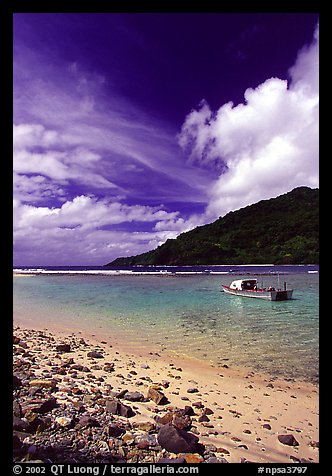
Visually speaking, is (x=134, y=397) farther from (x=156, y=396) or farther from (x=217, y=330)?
(x=217, y=330)

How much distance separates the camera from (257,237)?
8219 cm

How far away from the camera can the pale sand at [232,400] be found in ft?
11.8

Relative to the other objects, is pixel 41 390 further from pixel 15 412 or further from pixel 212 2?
pixel 212 2

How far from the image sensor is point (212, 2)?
2244 mm

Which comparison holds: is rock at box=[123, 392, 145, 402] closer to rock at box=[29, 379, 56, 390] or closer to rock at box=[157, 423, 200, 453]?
rock at box=[29, 379, 56, 390]

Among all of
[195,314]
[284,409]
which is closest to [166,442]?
[284,409]

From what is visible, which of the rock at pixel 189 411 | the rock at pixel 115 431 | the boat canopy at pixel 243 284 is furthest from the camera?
the boat canopy at pixel 243 284

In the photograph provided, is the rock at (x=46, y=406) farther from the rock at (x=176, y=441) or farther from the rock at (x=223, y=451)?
the rock at (x=223, y=451)

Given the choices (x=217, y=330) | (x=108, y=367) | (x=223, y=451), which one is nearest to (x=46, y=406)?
(x=223, y=451)

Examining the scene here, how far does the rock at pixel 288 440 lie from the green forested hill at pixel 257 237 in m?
65.8

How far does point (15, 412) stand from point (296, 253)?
80.4m

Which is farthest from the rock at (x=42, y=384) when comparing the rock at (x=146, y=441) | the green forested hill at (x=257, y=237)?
the green forested hill at (x=257, y=237)

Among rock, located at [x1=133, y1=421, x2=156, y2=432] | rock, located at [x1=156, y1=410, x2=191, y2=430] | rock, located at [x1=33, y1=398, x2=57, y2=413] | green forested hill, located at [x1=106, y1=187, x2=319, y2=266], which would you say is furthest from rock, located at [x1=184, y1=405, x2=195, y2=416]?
green forested hill, located at [x1=106, y1=187, x2=319, y2=266]

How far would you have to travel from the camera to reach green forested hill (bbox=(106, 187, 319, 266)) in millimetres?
70375
